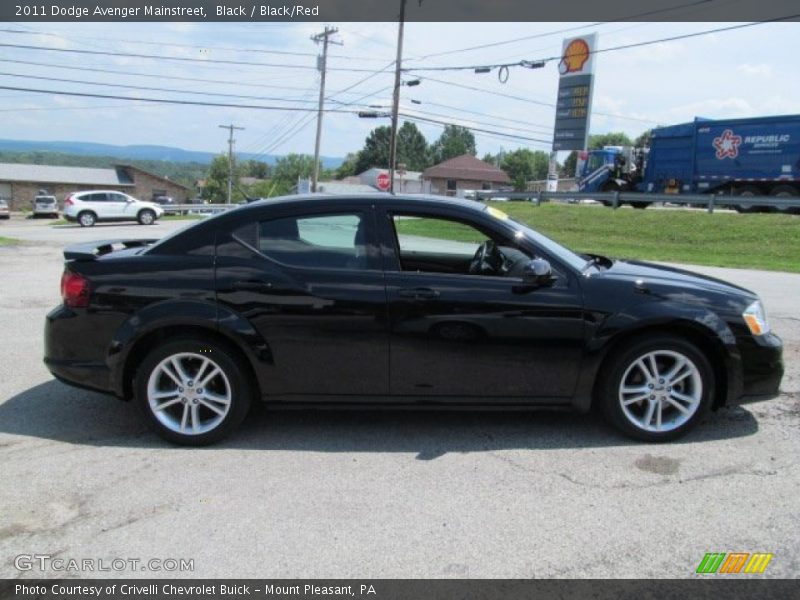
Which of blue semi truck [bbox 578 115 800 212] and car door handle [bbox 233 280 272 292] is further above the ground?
blue semi truck [bbox 578 115 800 212]

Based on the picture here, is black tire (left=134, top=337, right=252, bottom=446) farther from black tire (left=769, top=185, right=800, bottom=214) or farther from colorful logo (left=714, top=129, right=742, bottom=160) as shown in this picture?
colorful logo (left=714, top=129, right=742, bottom=160)

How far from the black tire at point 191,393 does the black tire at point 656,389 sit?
7.59 feet

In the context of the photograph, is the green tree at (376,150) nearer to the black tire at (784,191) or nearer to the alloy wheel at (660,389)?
the black tire at (784,191)

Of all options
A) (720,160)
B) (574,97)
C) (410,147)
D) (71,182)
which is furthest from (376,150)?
(720,160)

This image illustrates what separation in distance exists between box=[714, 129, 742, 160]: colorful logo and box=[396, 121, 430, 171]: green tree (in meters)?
104

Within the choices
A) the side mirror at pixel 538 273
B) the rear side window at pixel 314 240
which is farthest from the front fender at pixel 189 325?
the side mirror at pixel 538 273

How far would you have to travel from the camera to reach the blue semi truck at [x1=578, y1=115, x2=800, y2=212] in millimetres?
23581

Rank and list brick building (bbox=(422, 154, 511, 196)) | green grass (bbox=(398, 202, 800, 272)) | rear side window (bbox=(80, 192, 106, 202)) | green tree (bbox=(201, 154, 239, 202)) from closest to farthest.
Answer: green grass (bbox=(398, 202, 800, 272)) < rear side window (bbox=(80, 192, 106, 202)) < brick building (bbox=(422, 154, 511, 196)) < green tree (bbox=(201, 154, 239, 202))

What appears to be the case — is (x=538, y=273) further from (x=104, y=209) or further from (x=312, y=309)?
(x=104, y=209)

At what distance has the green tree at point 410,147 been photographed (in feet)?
419

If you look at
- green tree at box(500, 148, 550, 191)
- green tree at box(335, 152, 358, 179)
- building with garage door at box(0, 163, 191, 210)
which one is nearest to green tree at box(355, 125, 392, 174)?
green tree at box(335, 152, 358, 179)

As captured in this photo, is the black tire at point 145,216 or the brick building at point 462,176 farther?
the brick building at point 462,176

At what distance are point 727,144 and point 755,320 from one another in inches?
958
